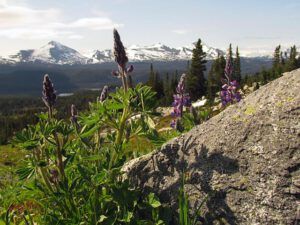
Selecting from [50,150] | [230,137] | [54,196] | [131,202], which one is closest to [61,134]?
[50,150]

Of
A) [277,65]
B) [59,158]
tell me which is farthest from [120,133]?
[277,65]

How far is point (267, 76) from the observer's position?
104 meters

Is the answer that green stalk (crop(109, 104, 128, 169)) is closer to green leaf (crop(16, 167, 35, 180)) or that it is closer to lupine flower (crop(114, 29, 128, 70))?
green leaf (crop(16, 167, 35, 180))

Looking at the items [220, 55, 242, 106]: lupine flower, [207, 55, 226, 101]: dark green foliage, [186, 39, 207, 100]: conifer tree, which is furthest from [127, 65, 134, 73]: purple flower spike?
[207, 55, 226, 101]: dark green foliage

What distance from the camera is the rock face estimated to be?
3.57 meters

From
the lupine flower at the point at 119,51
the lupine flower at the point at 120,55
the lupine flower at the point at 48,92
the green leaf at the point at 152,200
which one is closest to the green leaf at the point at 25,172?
the lupine flower at the point at 48,92

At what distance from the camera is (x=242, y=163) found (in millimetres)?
3775

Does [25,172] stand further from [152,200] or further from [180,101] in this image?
[180,101]

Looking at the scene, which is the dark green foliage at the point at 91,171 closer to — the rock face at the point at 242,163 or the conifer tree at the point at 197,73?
the rock face at the point at 242,163

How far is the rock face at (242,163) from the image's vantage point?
3.57 metres

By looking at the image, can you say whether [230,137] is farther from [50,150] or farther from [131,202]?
[50,150]

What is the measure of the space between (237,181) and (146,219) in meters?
0.90

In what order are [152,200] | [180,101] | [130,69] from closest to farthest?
[152,200] < [130,69] < [180,101]

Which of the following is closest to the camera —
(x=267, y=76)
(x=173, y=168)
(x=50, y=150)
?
(x=50, y=150)
